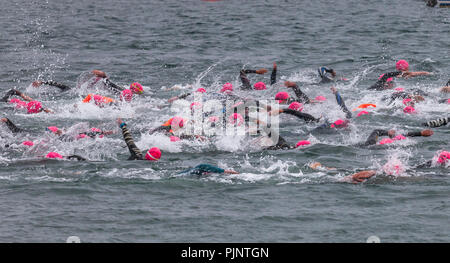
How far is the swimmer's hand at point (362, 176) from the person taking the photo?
12.3 meters

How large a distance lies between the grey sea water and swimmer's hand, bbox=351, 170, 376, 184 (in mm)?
119

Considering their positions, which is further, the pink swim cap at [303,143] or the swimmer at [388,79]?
the swimmer at [388,79]

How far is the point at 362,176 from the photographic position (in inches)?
488

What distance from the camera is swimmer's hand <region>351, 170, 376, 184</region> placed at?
12289 millimetres

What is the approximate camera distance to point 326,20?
3606cm

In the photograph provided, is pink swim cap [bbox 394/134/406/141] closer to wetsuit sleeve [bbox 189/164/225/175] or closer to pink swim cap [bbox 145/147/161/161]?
Answer: wetsuit sleeve [bbox 189/164/225/175]

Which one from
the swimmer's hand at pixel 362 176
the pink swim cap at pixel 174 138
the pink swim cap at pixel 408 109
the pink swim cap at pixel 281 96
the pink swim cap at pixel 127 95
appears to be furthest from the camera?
the pink swim cap at pixel 127 95

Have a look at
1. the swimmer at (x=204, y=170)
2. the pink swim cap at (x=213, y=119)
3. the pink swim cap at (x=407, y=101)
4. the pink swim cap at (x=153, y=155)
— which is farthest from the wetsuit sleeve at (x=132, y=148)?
the pink swim cap at (x=407, y=101)

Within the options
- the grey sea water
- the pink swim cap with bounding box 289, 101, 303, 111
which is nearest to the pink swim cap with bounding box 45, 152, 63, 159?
the grey sea water

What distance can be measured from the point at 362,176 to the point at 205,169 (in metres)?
2.88

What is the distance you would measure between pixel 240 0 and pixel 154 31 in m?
11.9

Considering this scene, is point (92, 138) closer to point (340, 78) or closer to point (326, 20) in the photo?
point (340, 78)

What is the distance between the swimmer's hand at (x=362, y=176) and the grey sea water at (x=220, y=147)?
0.12m

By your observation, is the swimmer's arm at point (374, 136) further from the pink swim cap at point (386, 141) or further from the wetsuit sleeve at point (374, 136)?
the pink swim cap at point (386, 141)
